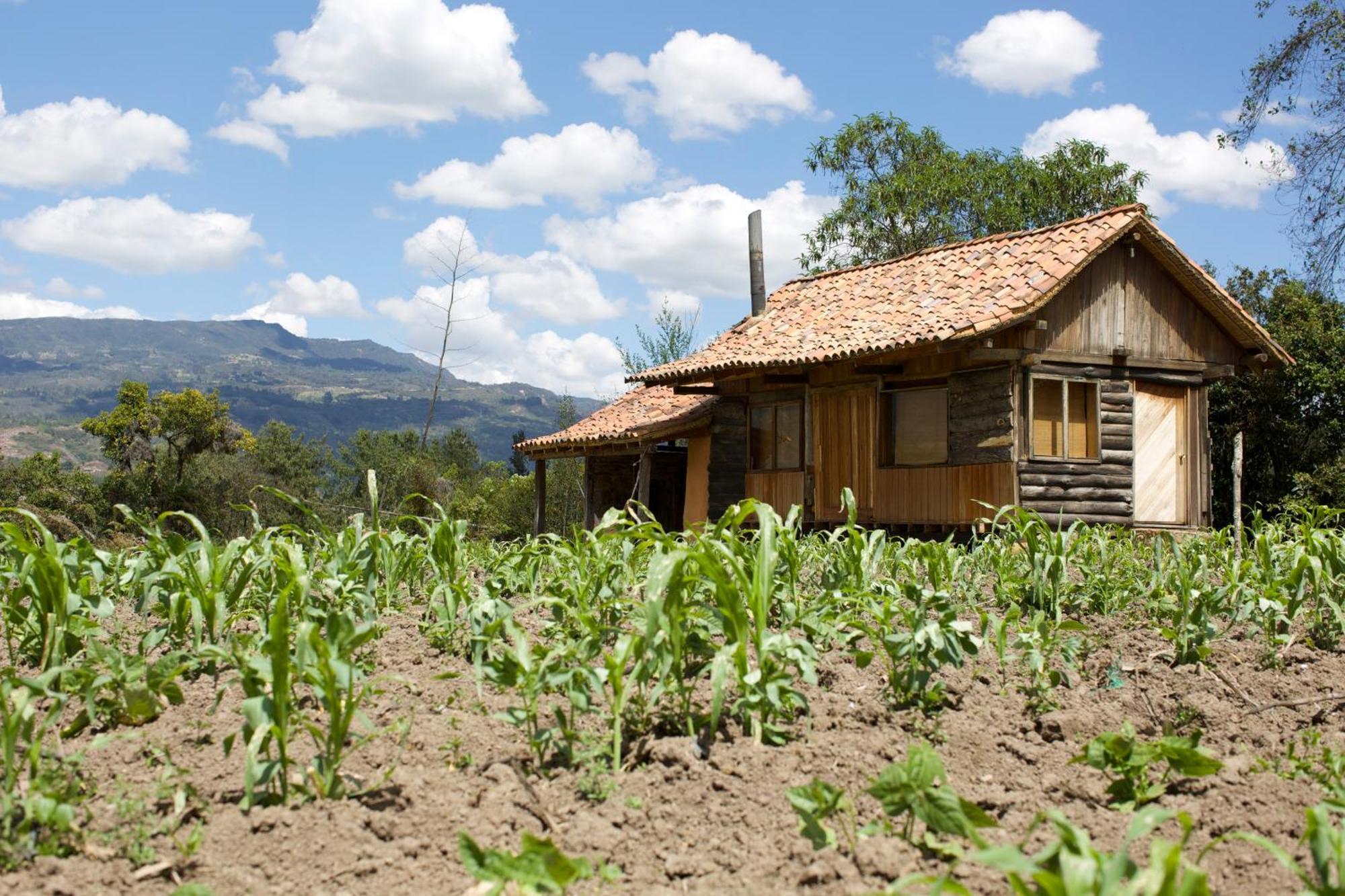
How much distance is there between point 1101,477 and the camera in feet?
48.0

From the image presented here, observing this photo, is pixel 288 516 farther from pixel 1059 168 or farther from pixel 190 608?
pixel 190 608

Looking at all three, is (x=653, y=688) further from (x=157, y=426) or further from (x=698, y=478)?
(x=157, y=426)

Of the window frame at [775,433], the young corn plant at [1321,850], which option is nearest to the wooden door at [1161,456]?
the window frame at [775,433]

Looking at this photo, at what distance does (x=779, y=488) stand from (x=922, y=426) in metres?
2.68

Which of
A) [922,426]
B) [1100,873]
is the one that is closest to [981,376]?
[922,426]

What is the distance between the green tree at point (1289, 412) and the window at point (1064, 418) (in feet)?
23.7

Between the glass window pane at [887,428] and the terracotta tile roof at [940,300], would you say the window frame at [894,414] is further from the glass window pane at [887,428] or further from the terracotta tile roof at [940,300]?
the terracotta tile roof at [940,300]

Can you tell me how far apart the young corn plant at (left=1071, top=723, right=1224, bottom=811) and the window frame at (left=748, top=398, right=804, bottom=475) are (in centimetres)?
1350

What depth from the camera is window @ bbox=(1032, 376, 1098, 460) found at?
46.9 feet

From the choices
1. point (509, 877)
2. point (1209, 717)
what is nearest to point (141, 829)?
point (509, 877)

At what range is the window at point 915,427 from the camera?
1474 centimetres

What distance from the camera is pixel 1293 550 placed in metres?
5.19

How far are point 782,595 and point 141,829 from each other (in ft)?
7.00

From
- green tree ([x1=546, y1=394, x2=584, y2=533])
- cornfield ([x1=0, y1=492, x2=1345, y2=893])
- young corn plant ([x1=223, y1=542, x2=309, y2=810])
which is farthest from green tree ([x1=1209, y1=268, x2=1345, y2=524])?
young corn plant ([x1=223, y1=542, x2=309, y2=810])
